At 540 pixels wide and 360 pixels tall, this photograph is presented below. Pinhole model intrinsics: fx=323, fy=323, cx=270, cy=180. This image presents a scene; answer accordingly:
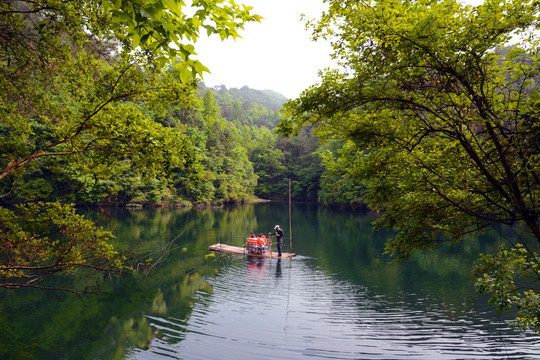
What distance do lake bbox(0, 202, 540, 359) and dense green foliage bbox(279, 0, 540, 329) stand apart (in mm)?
4446

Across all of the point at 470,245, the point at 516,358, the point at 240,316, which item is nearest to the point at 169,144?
the point at 240,316

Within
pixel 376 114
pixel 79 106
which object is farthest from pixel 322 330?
pixel 79 106

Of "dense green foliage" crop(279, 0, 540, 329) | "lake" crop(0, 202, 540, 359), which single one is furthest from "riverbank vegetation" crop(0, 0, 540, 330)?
"lake" crop(0, 202, 540, 359)

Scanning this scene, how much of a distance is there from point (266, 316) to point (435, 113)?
8.24 m

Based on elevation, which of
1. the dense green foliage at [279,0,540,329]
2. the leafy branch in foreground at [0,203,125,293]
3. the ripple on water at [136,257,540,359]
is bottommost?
the ripple on water at [136,257,540,359]

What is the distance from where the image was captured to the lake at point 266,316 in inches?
323

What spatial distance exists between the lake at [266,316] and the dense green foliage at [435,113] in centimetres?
445

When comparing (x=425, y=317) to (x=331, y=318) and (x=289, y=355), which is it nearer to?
(x=331, y=318)

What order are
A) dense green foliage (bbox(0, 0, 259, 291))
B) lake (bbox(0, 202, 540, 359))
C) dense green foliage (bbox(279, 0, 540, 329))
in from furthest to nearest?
lake (bbox(0, 202, 540, 359)) → dense green foliage (bbox(0, 0, 259, 291)) → dense green foliage (bbox(279, 0, 540, 329))

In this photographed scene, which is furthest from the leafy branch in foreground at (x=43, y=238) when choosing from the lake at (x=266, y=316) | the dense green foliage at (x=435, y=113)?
the dense green foliage at (x=435, y=113)

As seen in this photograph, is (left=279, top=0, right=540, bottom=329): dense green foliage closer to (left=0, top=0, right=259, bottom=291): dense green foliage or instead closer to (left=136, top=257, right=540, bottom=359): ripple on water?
(left=0, top=0, right=259, bottom=291): dense green foliage

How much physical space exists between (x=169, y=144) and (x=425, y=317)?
10.1 metres

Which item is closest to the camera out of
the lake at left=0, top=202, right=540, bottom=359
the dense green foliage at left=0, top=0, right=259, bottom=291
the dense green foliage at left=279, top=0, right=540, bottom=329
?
the dense green foliage at left=279, top=0, right=540, bottom=329

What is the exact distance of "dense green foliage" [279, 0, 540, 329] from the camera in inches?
158
